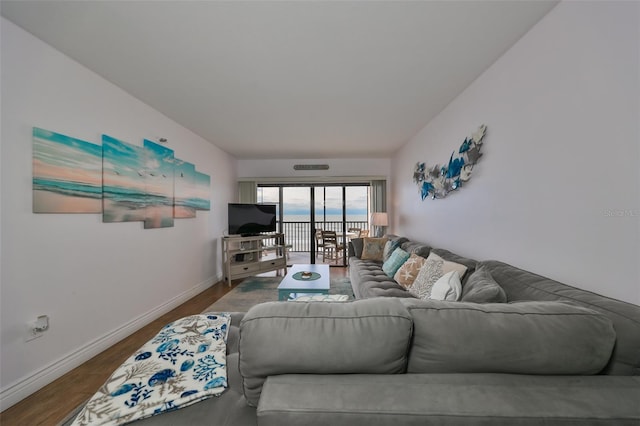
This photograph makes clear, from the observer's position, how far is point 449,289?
65.1 inches

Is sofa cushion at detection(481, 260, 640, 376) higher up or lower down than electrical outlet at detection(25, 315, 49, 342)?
higher up

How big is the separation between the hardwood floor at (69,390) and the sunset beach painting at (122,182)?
117cm

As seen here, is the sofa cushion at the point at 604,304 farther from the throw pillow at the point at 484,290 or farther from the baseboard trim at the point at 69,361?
the baseboard trim at the point at 69,361

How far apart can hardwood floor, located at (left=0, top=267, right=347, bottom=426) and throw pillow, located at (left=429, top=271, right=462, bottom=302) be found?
8.12 feet

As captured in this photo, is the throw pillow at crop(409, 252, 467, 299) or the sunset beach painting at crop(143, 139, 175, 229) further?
the sunset beach painting at crop(143, 139, 175, 229)

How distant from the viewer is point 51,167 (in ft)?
5.93

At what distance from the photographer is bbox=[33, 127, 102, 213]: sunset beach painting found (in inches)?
68.6

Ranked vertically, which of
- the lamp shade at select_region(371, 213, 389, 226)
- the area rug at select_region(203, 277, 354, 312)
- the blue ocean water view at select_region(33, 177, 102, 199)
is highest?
the blue ocean water view at select_region(33, 177, 102, 199)

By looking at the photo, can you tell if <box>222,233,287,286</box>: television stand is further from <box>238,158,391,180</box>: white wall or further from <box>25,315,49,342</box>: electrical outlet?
<box>25,315,49,342</box>: electrical outlet

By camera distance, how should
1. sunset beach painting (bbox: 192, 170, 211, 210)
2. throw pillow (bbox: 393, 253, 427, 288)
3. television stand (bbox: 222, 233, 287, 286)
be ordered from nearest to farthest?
throw pillow (bbox: 393, 253, 427, 288) < sunset beach painting (bbox: 192, 170, 211, 210) < television stand (bbox: 222, 233, 287, 286)

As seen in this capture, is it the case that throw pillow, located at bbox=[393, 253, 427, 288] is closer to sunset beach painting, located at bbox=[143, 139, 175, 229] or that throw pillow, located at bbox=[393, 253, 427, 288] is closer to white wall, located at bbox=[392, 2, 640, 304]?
white wall, located at bbox=[392, 2, 640, 304]

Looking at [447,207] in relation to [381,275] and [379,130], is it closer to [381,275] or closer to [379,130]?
[381,275]

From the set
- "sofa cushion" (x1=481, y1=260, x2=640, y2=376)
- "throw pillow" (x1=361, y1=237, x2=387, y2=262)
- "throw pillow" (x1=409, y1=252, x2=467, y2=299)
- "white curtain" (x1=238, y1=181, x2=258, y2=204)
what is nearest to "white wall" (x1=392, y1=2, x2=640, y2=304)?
"sofa cushion" (x1=481, y1=260, x2=640, y2=376)

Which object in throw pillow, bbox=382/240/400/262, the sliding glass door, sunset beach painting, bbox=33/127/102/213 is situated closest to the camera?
sunset beach painting, bbox=33/127/102/213
